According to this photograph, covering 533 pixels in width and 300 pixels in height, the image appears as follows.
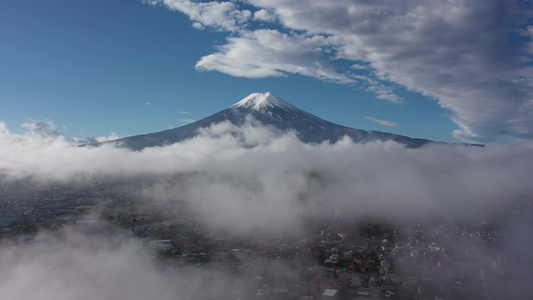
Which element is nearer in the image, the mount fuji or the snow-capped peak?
the mount fuji

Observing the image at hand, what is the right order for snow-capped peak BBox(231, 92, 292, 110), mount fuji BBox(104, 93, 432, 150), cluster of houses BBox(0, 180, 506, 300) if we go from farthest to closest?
snow-capped peak BBox(231, 92, 292, 110) < mount fuji BBox(104, 93, 432, 150) < cluster of houses BBox(0, 180, 506, 300)

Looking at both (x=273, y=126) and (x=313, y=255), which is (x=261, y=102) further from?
(x=313, y=255)

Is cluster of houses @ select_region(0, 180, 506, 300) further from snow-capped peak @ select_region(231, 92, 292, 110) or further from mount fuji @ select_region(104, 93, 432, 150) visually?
snow-capped peak @ select_region(231, 92, 292, 110)

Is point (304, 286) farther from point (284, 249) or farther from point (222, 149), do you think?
point (222, 149)

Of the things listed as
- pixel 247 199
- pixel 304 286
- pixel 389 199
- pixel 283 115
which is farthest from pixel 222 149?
pixel 304 286

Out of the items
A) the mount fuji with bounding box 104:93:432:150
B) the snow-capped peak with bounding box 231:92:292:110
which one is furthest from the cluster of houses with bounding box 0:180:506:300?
the snow-capped peak with bounding box 231:92:292:110

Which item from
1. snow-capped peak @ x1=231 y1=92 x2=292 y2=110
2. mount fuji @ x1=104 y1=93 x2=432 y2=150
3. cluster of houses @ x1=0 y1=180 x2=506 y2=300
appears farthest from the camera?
snow-capped peak @ x1=231 y1=92 x2=292 y2=110

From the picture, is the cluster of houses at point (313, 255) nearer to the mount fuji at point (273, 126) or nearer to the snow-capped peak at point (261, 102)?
the mount fuji at point (273, 126)
